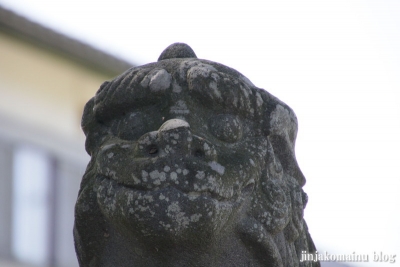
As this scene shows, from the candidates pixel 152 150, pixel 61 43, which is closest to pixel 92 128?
pixel 152 150

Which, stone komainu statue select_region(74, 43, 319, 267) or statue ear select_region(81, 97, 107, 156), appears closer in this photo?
stone komainu statue select_region(74, 43, 319, 267)

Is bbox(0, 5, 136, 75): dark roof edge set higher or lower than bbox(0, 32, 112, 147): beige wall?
higher

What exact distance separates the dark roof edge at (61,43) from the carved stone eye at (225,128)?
218 inches

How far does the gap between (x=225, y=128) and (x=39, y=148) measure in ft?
22.9

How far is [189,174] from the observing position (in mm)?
2930

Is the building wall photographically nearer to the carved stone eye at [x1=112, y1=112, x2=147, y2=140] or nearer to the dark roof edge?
the dark roof edge

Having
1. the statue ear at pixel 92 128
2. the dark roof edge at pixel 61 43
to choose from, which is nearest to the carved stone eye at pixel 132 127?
the statue ear at pixel 92 128

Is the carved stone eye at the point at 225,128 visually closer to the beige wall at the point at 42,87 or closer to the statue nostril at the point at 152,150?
the statue nostril at the point at 152,150

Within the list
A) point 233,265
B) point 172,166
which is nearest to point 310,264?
point 233,265

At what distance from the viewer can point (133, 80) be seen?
315cm

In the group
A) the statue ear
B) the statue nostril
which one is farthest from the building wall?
the statue nostril

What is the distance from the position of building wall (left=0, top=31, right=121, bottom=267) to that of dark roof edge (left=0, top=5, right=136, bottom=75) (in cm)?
8

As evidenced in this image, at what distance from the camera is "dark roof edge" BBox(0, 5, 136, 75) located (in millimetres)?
8656

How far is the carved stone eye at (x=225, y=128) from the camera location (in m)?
3.09
